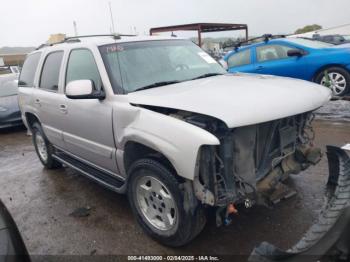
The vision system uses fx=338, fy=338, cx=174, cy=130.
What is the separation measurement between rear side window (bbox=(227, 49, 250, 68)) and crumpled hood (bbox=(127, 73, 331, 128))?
550 cm

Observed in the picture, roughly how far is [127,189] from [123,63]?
1.32 meters

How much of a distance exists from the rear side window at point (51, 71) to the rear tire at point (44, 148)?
849 millimetres

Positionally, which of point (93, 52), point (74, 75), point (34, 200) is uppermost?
point (93, 52)

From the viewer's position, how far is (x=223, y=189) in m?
2.64

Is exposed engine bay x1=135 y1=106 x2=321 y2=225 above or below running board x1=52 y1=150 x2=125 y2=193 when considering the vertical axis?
above

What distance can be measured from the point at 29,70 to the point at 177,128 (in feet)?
13.0

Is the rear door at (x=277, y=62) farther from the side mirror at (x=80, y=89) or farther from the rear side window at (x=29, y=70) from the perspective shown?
the side mirror at (x=80, y=89)

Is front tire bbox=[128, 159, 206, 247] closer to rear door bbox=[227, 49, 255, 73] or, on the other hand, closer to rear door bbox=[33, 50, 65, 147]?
rear door bbox=[33, 50, 65, 147]

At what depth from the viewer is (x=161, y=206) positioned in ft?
10.0

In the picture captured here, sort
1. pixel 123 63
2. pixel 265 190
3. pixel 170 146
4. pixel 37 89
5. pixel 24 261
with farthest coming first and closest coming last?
pixel 37 89, pixel 123 63, pixel 265 190, pixel 170 146, pixel 24 261

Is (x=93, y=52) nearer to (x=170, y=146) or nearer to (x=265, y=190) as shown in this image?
(x=170, y=146)

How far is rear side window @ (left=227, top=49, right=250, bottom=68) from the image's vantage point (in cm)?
875

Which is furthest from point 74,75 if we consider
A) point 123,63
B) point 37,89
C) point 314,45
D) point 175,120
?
point 314,45

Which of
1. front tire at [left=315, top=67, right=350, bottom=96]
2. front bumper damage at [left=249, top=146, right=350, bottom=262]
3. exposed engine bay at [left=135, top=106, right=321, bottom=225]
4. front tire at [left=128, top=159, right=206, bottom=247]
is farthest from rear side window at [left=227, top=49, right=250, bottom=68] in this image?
front bumper damage at [left=249, top=146, right=350, bottom=262]
